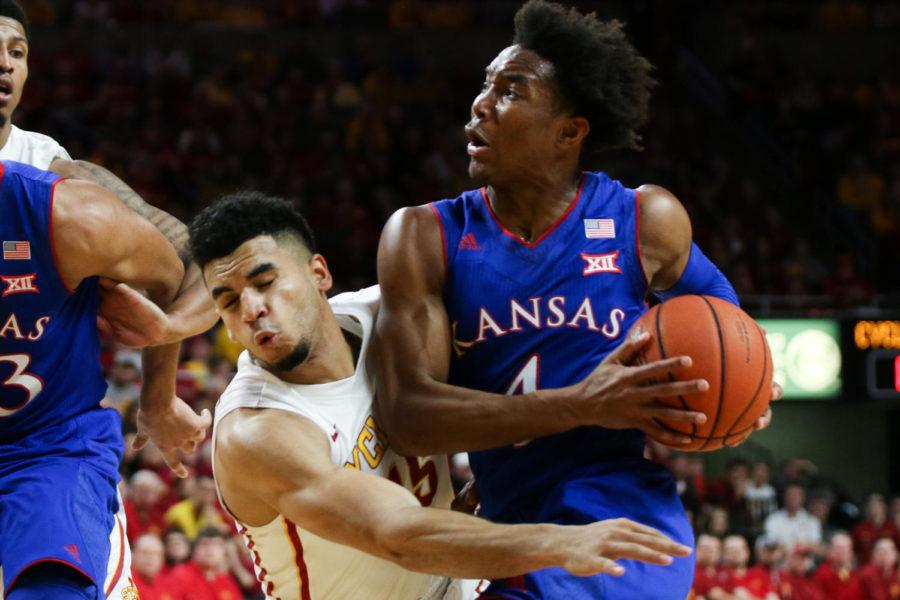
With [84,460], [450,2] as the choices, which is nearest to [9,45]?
[84,460]

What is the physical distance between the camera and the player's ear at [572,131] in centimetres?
375

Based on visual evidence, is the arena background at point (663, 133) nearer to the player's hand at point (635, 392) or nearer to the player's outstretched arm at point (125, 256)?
the player's outstretched arm at point (125, 256)

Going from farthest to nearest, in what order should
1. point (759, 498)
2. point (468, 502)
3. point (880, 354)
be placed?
point (759, 498)
point (880, 354)
point (468, 502)

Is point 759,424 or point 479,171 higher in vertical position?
point 479,171

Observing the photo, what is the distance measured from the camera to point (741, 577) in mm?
10141

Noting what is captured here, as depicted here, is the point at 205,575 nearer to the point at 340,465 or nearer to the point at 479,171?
the point at 340,465

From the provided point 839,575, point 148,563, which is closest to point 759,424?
point 148,563

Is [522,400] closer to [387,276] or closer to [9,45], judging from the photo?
[387,276]

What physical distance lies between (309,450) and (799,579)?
8.17 meters

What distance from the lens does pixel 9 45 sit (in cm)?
378

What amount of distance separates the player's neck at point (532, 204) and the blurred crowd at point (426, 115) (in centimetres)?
815

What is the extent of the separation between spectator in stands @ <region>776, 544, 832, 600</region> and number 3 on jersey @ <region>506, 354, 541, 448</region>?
298 inches

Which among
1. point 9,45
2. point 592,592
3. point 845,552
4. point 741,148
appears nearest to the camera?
point 592,592

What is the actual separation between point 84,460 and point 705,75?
13362 millimetres
